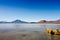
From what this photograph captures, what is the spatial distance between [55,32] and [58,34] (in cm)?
90

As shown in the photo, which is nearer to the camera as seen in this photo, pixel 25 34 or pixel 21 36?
pixel 21 36

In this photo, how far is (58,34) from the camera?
26609mm

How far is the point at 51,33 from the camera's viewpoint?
27969 millimetres

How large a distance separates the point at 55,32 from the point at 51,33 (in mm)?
1227

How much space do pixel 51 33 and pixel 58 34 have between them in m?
1.97

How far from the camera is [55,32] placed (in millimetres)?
27125
